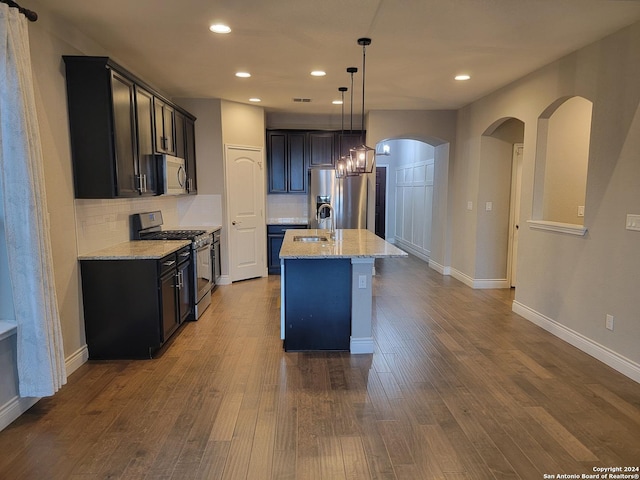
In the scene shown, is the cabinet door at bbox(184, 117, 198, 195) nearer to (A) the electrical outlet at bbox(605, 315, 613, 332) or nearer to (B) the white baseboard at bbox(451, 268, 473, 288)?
(B) the white baseboard at bbox(451, 268, 473, 288)

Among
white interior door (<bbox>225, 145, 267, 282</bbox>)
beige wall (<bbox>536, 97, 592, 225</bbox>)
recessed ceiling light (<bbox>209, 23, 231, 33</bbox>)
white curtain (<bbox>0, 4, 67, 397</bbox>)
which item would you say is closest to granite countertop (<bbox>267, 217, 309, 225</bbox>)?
white interior door (<bbox>225, 145, 267, 282</bbox>)

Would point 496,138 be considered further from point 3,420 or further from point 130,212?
point 3,420

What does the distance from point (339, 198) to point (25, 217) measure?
4877 millimetres

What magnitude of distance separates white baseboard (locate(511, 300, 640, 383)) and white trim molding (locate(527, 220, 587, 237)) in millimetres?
913

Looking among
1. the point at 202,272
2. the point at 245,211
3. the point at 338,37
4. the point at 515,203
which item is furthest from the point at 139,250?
the point at 515,203

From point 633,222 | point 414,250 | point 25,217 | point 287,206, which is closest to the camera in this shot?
point 25,217

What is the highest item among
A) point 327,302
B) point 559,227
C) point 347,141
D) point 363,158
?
point 347,141

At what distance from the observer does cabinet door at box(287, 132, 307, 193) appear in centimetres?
700

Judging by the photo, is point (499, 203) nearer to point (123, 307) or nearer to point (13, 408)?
point (123, 307)

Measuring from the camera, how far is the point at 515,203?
577 centimetres

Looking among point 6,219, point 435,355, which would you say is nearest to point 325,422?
point 435,355

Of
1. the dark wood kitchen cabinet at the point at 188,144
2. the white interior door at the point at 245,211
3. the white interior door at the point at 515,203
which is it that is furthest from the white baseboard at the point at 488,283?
the dark wood kitchen cabinet at the point at 188,144

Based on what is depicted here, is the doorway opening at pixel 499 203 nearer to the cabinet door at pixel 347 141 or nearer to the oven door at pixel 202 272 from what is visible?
the cabinet door at pixel 347 141

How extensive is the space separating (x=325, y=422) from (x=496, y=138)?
185 inches
